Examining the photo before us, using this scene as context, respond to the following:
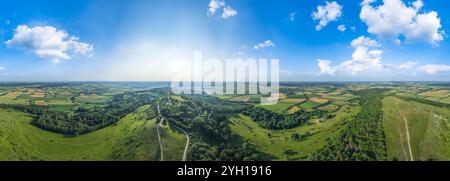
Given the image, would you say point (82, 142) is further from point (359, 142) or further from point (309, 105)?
point (309, 105)

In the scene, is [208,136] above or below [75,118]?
below

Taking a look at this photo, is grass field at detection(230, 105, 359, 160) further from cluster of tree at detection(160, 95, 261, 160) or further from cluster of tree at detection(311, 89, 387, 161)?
cluster of tree at detection(160, 95, 261, 160)

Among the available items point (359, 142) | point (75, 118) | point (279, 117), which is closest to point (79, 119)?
point (75, 118)

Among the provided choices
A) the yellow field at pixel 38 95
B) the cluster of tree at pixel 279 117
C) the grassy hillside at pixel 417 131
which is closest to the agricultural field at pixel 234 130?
the cluster of tree at pixel 279 117

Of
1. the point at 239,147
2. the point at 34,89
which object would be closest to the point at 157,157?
the point at 239,147

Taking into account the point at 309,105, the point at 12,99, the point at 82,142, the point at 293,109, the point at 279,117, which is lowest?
the point at 82,142

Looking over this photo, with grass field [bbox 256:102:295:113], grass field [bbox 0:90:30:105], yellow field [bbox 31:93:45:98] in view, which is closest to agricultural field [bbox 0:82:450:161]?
grass field [bbox 0:90:30:105]

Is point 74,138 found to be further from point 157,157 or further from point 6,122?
point 157,157
